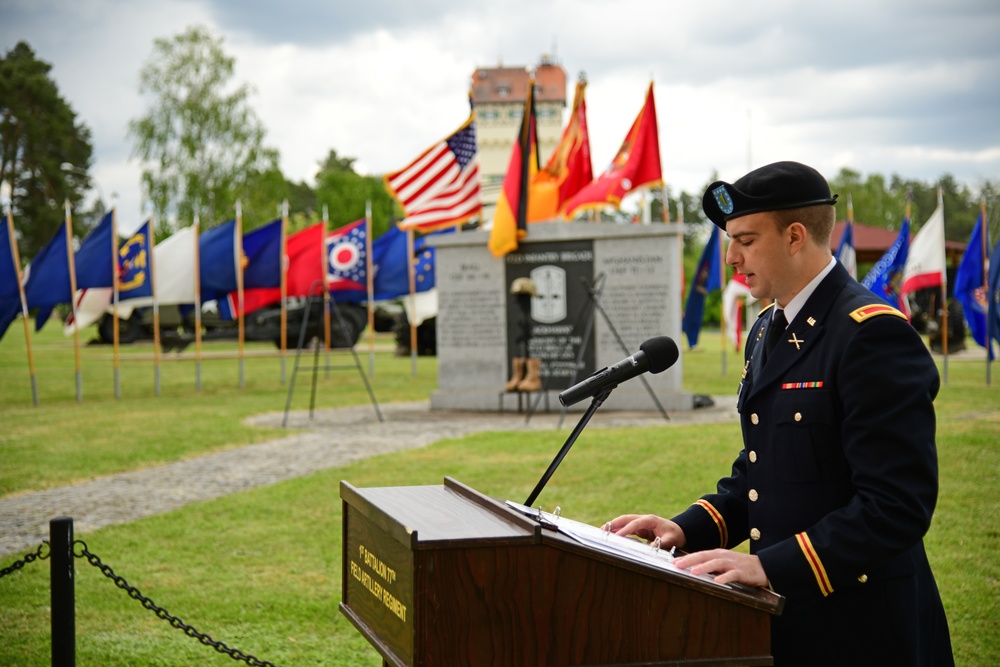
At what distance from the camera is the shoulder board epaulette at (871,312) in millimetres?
2244

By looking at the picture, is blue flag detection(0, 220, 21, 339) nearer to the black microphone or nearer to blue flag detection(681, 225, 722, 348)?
blue flag detection(681, 225, 722, 348)

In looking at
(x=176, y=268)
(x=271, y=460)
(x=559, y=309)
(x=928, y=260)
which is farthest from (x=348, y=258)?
(x=271, y=460)

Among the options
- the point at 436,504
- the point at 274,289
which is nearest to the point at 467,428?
the point at 274,289

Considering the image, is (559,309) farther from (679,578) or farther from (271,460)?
(679,578)

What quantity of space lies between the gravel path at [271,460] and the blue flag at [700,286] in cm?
319

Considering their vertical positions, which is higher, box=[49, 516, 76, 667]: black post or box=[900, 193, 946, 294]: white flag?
box=[900, 193, 946, 294]: white flag

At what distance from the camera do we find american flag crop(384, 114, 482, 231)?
62.3ft

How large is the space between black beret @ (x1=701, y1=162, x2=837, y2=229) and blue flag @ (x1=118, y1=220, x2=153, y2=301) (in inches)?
696

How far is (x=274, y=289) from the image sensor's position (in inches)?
806

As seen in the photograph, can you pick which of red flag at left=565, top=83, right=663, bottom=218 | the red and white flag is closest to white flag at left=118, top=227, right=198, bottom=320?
red flag at left=565, top=83, right=663, bottom=218

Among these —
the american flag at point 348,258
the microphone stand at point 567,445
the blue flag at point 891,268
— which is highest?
the american flag at point 348,258

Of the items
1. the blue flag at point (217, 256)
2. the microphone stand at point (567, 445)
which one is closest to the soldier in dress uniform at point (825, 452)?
the microphone stand at point (567, 445)

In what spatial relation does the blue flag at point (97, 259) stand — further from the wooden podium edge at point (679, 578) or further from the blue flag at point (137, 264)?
the wooden podium edge at point (679, 578)

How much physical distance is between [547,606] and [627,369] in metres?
0.74
